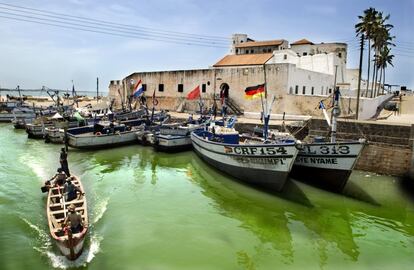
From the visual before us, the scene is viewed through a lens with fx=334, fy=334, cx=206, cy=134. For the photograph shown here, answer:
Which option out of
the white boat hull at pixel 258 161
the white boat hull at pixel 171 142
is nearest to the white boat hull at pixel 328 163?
the white boat hull at pixel 258 161

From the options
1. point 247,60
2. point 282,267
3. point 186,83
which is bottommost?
point 282,267

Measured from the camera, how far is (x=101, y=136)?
78.3 ft

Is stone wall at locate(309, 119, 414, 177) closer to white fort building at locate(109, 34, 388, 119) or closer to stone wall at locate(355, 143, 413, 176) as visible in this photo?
stone wall at locate(355, 143, 413, 176)

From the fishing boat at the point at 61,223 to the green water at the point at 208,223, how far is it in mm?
405

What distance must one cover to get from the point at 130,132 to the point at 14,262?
17.4 meters

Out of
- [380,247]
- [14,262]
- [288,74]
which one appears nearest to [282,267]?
[380,247]

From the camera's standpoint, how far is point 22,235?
34.2ft

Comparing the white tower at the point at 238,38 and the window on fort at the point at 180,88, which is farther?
the white tower at the point at 238,38

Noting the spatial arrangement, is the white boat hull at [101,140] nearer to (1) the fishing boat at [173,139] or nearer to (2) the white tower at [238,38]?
(1) the fishing boat at [173,139]

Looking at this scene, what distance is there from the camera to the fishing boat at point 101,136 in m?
23.3

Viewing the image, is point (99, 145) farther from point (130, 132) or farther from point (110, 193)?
point (110, 193)

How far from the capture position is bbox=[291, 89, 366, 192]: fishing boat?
14781mm

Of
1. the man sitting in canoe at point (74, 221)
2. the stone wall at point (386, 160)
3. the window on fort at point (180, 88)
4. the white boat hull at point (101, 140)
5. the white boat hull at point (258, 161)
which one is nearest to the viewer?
the man sitting in canoe at point (74, 221)

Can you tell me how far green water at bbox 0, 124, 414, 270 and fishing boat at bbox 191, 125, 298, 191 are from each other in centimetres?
67
